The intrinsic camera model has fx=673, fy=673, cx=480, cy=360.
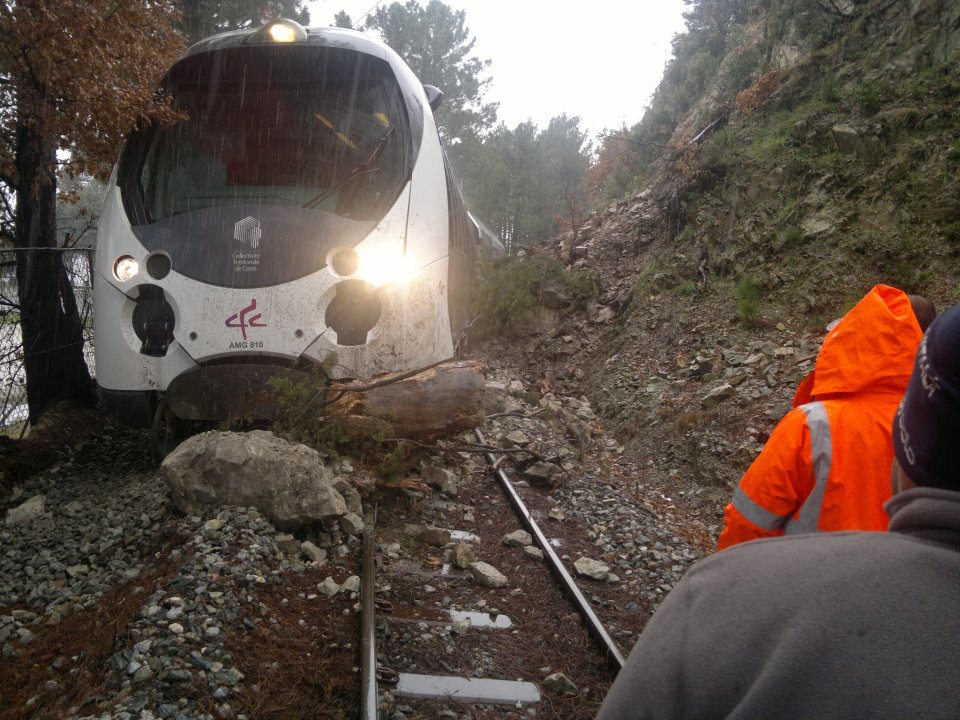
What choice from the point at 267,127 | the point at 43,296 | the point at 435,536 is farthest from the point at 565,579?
the point at 43,296

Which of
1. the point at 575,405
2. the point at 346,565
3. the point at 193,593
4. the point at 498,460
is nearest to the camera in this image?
the point at 193,593

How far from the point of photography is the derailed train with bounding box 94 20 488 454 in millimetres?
4738

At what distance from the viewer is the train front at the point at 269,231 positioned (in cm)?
473

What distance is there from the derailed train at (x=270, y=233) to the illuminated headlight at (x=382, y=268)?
0.01 m

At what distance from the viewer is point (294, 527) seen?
→ 407 cm

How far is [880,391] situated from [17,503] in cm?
522

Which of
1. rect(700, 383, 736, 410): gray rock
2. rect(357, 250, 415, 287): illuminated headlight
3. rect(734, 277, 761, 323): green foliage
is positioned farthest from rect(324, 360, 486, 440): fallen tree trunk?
rect(734, 277, 761, 323): green foliage

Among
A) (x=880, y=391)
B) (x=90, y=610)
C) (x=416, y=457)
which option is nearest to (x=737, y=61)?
(x=416, y=457)

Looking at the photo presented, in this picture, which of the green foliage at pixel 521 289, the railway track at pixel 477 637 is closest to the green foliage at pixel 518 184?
the green foliage at pixel 521 289

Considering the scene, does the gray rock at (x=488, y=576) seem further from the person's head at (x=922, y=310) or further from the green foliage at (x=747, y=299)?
the green foliage at (x=747, y=299)

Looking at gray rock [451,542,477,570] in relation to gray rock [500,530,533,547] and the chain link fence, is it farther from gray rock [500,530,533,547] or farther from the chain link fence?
the chain link fence

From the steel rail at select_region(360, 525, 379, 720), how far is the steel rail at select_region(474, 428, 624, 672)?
3.85 ft

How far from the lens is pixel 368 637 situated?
3.12 metres

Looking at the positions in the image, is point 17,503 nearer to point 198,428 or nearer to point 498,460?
point 198,428
